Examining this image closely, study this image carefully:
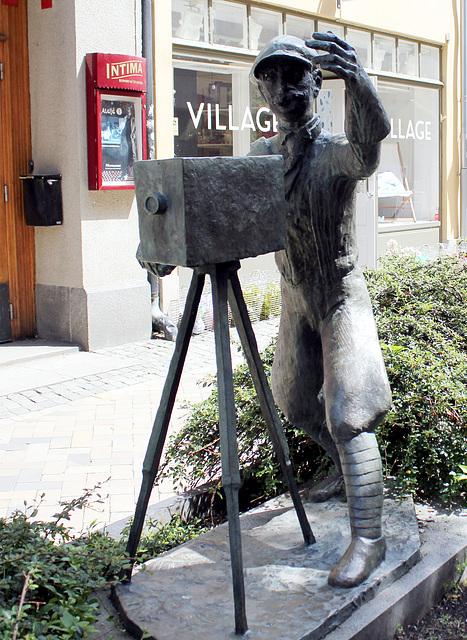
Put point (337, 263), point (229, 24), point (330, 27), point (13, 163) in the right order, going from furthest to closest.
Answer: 1. point (330, 27)
2. point (229, 24)
3. point (13, 163)
4. point (337, 263)

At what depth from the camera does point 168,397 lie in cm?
300

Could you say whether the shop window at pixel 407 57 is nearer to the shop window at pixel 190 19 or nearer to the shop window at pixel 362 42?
the shop window at pixel 362 42

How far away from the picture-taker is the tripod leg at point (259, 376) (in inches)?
119

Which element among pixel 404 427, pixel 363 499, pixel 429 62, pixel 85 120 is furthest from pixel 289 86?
pixel 429 62

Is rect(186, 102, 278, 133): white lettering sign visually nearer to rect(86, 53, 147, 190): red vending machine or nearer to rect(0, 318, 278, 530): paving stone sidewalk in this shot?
rect(86, 53, 147, 190): red vending machine

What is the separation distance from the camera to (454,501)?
392cm

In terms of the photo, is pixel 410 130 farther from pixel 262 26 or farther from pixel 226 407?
pixel 226 407

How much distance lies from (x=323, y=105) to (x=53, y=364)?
569 cm

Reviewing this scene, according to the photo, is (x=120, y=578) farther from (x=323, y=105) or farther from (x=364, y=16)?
(x=364, y=16)

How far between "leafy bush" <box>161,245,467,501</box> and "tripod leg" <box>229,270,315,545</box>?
31.9 inches

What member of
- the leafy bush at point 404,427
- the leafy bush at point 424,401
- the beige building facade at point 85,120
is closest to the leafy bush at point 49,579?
the leafy bush at point 404,427

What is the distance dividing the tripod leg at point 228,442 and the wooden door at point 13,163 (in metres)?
5.73

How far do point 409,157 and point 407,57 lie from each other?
1.71 metres

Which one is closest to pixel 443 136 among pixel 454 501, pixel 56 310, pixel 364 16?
pixel 364 16
